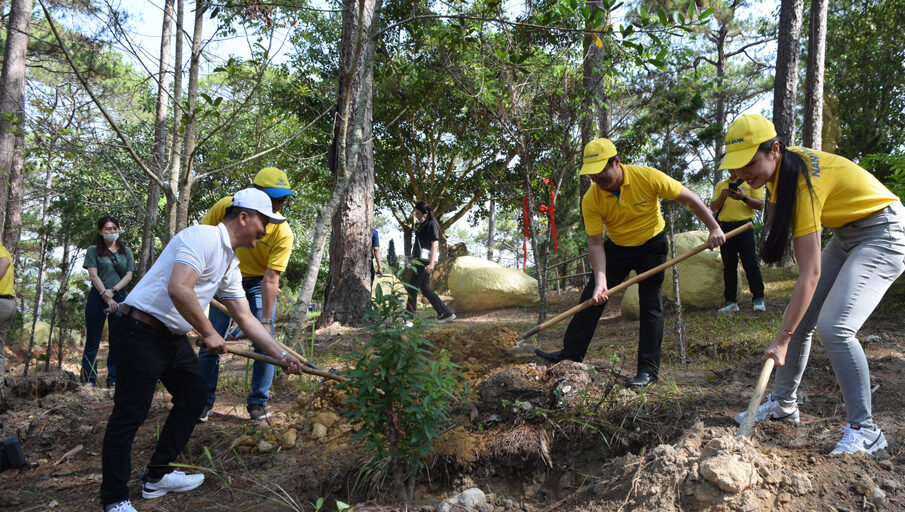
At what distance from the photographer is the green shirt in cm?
522

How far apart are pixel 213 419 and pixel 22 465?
118cm

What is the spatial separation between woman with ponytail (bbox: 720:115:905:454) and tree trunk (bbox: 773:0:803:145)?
6.75m

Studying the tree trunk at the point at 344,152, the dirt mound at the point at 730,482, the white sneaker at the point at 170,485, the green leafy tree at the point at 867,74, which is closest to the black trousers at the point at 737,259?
the dirt mound at the point at 730,482

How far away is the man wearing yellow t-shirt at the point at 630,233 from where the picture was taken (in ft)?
11.5

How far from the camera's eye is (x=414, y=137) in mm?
14883

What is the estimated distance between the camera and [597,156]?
3.41 metres

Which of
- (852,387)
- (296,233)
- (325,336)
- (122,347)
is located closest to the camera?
(852,387)

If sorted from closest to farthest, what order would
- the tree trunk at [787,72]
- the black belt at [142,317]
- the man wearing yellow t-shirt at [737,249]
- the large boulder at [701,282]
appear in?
the black belt at [142,317], the man wearing yellow t-shirt at [737,249], the large boulder at [701,282], the tree trunk at [787,72]

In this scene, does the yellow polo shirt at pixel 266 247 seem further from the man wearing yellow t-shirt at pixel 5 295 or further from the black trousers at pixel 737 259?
the black trousers at pixel 737 259

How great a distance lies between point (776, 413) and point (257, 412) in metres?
3.33

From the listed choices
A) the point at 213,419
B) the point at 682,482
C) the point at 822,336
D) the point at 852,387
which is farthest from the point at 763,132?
the point at 213,419

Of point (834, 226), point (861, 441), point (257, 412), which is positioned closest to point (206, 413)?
point (257, 412)

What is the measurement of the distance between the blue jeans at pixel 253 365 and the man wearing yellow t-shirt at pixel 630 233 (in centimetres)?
225

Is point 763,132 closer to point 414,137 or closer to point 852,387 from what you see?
point 852,387
